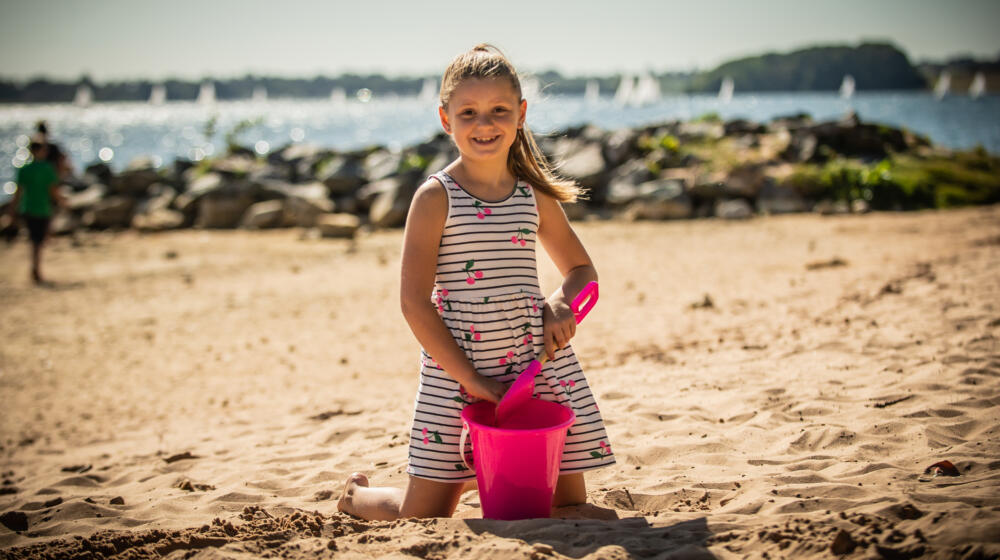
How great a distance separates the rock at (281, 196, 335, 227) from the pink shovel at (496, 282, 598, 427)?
1040cm

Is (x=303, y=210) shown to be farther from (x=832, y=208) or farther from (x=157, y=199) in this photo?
(x=832, y=208)

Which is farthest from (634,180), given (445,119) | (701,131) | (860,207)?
(445,119)

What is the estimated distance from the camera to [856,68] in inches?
4599

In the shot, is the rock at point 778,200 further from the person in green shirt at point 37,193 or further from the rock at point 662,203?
the person in green shirt at point 37,193

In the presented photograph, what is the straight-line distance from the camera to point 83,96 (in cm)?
14762

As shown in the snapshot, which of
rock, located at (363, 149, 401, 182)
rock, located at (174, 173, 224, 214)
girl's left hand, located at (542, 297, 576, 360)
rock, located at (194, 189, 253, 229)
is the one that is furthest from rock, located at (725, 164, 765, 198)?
girl's left hand, located at (542, 297, 576, 360)

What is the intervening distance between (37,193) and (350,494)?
29.0ft

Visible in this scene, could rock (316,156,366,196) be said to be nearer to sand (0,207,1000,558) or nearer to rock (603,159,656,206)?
rock (603,159,656,206)

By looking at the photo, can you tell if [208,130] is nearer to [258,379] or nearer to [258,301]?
[258,301]

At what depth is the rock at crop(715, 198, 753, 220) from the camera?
10773 millimetres

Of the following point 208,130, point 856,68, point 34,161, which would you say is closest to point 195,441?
point 34,161

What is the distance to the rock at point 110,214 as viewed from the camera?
13.5 m

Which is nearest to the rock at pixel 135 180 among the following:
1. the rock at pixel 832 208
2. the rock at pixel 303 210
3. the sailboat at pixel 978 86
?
the rock at pixel 303 210

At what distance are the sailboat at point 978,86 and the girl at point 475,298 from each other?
107882mm
